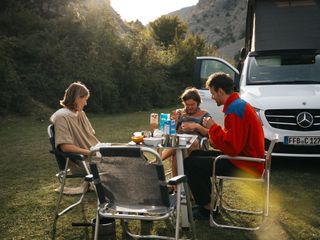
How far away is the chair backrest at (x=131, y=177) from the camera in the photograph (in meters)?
3.51

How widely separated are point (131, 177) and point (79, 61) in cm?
1687

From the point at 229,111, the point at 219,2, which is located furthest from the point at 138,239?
the point at 219,2

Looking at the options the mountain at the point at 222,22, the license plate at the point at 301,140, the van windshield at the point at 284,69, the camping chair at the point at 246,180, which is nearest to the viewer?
the camping chair at the point at 246,180

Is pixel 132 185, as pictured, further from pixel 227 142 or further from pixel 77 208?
pixel 77 208

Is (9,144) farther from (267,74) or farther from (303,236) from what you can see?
(303,236)

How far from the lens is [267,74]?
8141 millimetres

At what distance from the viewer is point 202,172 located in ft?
16.1

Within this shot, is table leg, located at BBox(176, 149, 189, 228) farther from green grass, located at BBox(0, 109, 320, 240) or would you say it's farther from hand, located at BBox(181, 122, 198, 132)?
hand, located at BBox(181, 122, 198, 132)

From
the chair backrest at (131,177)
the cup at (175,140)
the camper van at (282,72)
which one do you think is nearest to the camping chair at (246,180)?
the cup at (175,140)

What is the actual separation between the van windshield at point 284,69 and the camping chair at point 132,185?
4.69m

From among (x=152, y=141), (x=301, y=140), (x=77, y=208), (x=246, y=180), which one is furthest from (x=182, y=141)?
(x=301, y=140)

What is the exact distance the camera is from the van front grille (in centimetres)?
692

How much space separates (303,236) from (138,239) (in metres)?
1.64

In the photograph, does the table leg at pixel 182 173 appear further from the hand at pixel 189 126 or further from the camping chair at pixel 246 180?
the hand at pixel 189 126
